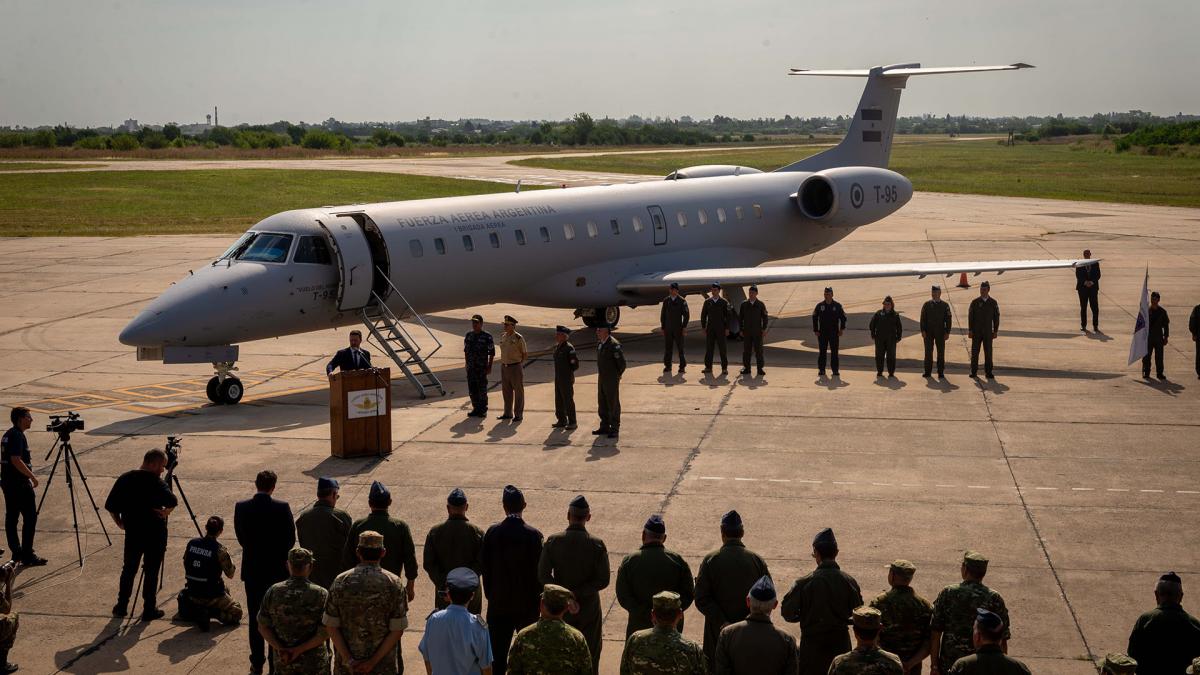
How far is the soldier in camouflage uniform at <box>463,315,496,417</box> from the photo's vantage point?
17.5 meters

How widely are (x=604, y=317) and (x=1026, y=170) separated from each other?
73.6 metres

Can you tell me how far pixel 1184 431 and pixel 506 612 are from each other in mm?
10954

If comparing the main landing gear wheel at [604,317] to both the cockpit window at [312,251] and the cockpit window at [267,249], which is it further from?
the cockpit window at [267,249]

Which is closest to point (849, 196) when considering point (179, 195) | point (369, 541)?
point (369, 541)

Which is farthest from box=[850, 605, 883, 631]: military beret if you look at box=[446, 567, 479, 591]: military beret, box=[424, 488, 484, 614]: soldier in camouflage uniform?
box=[424, 488, 484, 614]: soldier in camouflage uniform

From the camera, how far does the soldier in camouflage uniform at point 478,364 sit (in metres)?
17.5

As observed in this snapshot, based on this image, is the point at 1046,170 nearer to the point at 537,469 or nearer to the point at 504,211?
the point at 504,211

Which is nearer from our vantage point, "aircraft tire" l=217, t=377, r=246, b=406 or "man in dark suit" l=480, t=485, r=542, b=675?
"man in dark suit" l=480, t=485, r=542, b=675

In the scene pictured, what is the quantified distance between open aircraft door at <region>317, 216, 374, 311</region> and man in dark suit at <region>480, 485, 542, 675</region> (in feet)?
36.7

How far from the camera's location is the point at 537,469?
14.8m

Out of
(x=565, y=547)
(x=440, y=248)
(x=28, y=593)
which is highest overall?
(x=440, y=248)

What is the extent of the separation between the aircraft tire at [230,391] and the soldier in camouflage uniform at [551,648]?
41.0 feet

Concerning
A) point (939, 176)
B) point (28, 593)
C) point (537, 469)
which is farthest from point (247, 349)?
point (939, 176)

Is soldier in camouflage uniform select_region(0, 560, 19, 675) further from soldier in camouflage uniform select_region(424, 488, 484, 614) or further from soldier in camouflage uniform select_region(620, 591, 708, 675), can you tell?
soldier in camouflage uniform select_region(620, 591, 708, 675)
